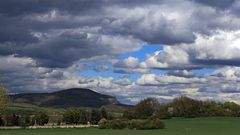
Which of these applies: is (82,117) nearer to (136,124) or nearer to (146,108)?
(146,108)

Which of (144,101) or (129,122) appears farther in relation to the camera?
(144,101)

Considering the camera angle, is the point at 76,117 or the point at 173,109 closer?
the point at 173,109

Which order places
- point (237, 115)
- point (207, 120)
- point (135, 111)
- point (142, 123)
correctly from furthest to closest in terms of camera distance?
point (237, 115), point (135, 111), point (207, 120), point (142, 123)

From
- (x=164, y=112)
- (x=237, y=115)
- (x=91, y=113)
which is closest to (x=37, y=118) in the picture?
(x=91, y=113)

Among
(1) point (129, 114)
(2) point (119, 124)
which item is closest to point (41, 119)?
Result: (1) point (129, 114)

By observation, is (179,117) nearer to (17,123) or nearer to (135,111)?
(135,111)

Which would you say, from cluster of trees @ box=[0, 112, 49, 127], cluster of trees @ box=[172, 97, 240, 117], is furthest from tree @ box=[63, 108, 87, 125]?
cluster of trees @ box=[172, 97, 240, 117]

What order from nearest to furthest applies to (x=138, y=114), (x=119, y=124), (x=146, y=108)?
(x=119, y=124), (x=138, y=114), (x=146, y=108)

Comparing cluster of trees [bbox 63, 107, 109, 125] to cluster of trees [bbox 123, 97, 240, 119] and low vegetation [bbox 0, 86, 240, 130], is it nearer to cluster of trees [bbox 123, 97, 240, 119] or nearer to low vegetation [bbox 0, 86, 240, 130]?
low vegetation [bbox 0, 86, 240, 130]

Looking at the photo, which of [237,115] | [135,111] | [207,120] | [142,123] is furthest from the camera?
[237,115]

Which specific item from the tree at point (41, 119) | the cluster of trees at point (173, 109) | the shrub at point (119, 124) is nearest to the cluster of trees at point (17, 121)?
the tree at point (41, 119)

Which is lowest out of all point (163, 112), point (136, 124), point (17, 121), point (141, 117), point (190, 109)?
point (136, 124)

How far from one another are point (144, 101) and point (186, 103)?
17.5 m

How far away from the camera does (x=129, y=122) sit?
14925 cm
